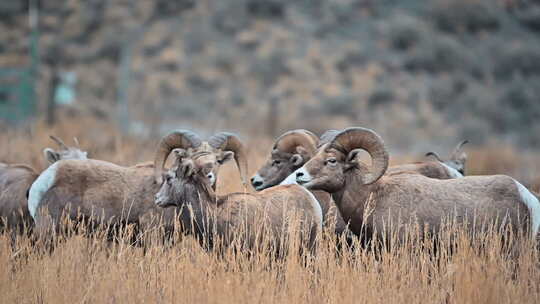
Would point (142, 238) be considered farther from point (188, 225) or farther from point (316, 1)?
point (316, 1)

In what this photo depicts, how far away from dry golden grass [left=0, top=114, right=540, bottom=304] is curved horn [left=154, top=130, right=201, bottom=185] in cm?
144

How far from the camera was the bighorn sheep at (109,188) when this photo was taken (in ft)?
31.2

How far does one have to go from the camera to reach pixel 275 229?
8.50m

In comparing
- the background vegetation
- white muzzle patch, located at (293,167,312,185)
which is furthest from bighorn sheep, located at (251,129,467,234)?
the background vegetation

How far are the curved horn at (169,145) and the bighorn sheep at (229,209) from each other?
0.88 metres

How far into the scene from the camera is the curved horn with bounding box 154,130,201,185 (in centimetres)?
966

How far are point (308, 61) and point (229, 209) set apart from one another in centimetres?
2710

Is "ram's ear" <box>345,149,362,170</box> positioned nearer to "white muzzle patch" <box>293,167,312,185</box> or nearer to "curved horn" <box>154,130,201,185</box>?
"white muzzle patch" <box>293,167,312,185</box>

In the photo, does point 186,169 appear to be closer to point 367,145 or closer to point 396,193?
point 367,145

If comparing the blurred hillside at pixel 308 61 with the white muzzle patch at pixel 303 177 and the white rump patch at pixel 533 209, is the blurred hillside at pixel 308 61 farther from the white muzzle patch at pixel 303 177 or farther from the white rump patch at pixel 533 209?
the white rump patch at pixel 533 209

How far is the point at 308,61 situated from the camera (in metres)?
35.3

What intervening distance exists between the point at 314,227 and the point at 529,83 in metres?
29.4

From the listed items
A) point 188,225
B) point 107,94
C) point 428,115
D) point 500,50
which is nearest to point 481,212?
point 188,225

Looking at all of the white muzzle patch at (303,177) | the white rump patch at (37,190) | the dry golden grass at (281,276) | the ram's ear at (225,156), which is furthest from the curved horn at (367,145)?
the white rump patch at (37,190)
